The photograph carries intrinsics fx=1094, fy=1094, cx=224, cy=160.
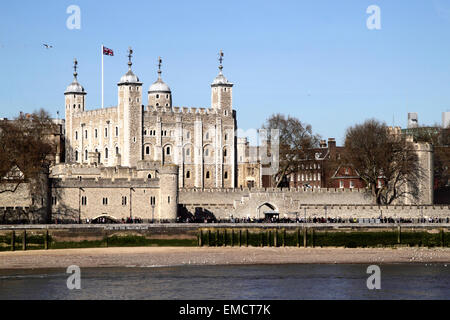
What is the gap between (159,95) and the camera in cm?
12388

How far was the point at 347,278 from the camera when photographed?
61.9 meters

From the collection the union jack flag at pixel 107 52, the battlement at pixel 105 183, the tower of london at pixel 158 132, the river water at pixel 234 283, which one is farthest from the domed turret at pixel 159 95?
the river water at pixel 234 283

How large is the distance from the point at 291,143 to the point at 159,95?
1808 cm

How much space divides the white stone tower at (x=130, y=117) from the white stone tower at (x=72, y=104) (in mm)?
10709

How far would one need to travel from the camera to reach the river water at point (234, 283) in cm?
5503

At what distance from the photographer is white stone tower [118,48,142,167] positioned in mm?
113625
